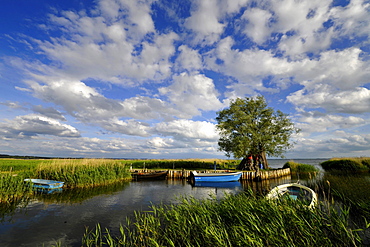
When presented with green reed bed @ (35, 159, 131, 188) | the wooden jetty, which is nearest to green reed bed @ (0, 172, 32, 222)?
green reed bed @ (35, 159, 131, 188)

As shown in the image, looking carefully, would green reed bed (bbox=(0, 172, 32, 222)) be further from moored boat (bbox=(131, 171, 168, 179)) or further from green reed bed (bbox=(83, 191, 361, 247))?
moored boat (bbox=(131, 171, 168, 179))

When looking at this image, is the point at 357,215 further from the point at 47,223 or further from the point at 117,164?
the point at 117,164

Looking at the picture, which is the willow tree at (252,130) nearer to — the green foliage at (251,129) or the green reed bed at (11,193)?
the green foliage at (251,129)

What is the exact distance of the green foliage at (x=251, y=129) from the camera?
33969 mm

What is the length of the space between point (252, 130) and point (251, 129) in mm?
245

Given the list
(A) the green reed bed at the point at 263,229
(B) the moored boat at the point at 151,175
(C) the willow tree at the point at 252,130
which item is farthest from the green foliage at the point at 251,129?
(A) the green reed bed at the point at 263,229

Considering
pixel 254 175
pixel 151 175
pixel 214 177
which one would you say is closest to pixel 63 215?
pixel 151 175

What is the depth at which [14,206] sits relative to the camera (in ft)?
47.2

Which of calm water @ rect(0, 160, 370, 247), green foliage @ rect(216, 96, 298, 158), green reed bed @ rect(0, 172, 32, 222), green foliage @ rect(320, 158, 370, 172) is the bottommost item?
calm water @ rect(0, 160, 370, 247)

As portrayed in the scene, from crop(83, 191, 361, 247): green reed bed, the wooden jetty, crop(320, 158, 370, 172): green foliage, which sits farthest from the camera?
crop(320, 158, 370, 172): green foliage

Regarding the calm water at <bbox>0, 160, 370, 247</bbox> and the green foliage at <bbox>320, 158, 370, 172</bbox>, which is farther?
the green foliage at <bbox>320, 158, 370, 172</bbox>

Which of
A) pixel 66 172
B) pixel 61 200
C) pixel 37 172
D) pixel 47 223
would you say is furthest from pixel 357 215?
pixel 37 172

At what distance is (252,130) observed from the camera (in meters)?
35.2

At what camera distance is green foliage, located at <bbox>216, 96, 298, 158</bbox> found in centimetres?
3397
